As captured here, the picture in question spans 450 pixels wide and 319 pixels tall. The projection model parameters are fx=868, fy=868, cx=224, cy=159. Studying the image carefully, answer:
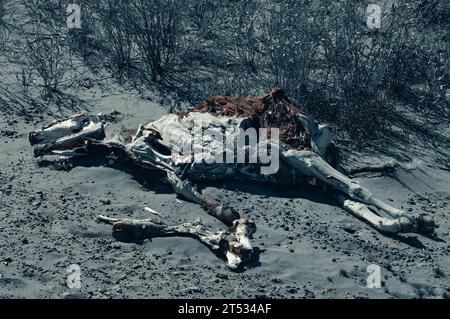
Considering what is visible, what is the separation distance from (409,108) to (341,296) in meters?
4.29

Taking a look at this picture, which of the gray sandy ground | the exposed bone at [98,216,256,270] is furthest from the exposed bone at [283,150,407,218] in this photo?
the exposed bone at [98,216,256,270]

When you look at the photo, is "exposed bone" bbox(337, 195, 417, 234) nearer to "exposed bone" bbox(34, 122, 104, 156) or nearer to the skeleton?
the skeleton

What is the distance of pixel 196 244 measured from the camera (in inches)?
283

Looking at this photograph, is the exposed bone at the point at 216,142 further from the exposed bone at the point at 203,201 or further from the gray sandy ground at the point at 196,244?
the gray sandy ground at the point at 196,244

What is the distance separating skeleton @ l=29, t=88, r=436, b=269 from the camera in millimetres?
7430

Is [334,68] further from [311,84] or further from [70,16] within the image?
[70,16]

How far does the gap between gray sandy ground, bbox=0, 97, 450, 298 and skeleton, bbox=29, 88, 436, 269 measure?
0.12 metres

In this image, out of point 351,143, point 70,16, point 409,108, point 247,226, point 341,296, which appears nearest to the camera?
point 341,296

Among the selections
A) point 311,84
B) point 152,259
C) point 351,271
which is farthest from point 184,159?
point 311,84

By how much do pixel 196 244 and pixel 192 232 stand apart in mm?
126

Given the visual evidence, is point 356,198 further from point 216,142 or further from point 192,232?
point 192,232

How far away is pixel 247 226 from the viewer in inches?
284

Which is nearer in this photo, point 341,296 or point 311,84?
point 341,296

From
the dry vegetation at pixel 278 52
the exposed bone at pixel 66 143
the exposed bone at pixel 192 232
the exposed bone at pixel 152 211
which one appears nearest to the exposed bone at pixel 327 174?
the exposed bone at pixel 192 232
